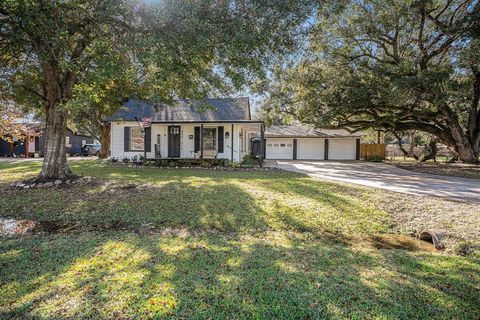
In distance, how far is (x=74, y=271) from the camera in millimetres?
3453

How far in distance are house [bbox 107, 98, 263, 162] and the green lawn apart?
952cm

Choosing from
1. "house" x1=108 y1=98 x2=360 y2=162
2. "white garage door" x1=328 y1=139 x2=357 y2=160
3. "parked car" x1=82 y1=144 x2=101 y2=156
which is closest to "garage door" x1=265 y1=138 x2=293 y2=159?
"white garage door" x1=328 y1=139 x2=357 y2=160

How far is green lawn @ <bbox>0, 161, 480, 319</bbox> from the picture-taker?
8.84ft

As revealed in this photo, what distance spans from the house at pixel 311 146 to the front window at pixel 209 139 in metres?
10.4

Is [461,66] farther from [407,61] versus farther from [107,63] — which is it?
[107,63]

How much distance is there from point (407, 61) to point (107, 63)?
15196mm

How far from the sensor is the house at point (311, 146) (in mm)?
26297

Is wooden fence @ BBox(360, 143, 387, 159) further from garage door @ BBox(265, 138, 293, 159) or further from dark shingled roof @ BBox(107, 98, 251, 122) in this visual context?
dark shingled roof @ BBox(107, 98, 251, 122)

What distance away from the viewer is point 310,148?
26.7 meters

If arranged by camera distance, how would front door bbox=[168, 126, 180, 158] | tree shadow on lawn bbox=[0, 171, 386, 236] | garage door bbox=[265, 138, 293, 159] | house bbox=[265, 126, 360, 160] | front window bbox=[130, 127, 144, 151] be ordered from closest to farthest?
1. tree shadow on lawn bbox=[0, 171, 386, 236]
2. front door bbox=[168, 126, 180, 158]
3. front window bbox=[130, 127, 144, 151]
4. house bbox=[265, 126, 360, 160]
5. garage door bbox=[265, 138, 293, 159]

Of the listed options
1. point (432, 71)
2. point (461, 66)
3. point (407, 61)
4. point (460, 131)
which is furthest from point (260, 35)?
point (460, 131)

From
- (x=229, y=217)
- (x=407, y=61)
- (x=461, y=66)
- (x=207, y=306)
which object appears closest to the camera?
(x=207, y=306)

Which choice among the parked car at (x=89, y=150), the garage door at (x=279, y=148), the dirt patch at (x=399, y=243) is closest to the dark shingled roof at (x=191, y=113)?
the garage door at (x=279, y=148)

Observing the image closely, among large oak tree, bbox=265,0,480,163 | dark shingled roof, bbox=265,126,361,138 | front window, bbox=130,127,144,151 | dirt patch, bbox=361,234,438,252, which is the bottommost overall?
dirt patch, bbox=361,234,438,252
